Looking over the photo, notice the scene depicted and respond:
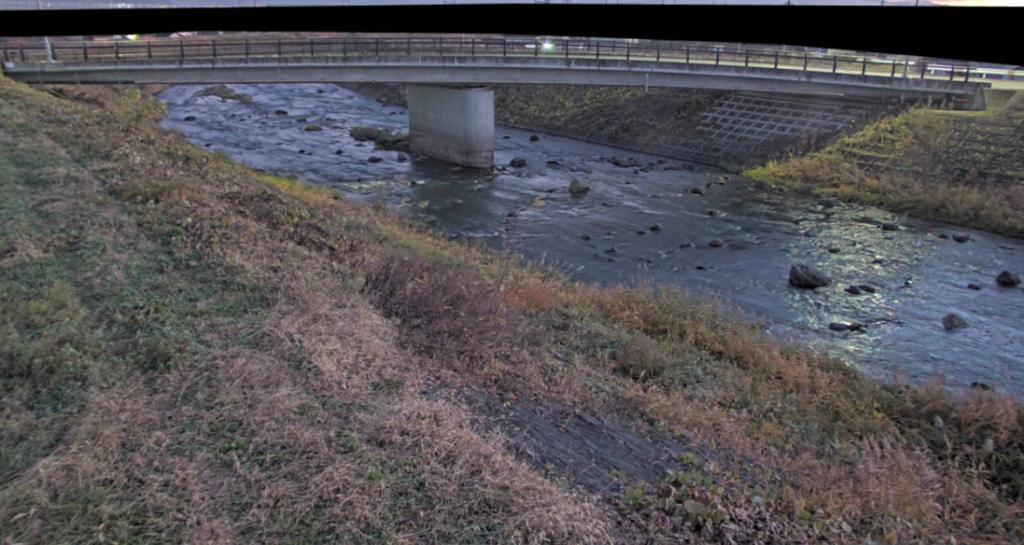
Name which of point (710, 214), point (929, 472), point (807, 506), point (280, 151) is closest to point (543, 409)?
point (807, 506)

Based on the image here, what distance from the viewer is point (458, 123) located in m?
35.1

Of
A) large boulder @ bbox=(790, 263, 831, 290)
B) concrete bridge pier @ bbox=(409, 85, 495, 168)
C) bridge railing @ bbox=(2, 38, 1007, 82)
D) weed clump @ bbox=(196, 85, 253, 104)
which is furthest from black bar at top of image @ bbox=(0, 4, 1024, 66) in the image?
weed clump @ bbox=(196, 85, 253, 104)

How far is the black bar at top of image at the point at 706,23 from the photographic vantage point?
1.35 m

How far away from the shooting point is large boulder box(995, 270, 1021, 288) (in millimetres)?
18969

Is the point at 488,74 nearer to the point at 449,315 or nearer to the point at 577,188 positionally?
the point at 577,188

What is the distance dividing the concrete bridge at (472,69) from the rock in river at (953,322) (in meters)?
20.0

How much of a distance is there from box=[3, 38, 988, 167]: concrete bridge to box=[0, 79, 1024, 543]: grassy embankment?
21126mm

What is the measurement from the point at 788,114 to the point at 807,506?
3401 cm

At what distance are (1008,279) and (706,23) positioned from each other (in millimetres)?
21742

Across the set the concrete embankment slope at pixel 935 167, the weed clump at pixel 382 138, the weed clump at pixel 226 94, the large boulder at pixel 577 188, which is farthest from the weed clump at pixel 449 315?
the weed clump at pixel 226 94

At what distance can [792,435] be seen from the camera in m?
8.62

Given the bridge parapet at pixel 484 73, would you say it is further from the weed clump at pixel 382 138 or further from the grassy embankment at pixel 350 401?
the grassy embankment at pixel 350 401

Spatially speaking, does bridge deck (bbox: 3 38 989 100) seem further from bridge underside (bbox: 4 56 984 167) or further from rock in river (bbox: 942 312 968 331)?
rock in river (bbox: 942 312 968 331)

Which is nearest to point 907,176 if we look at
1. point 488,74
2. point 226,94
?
point 488,74
